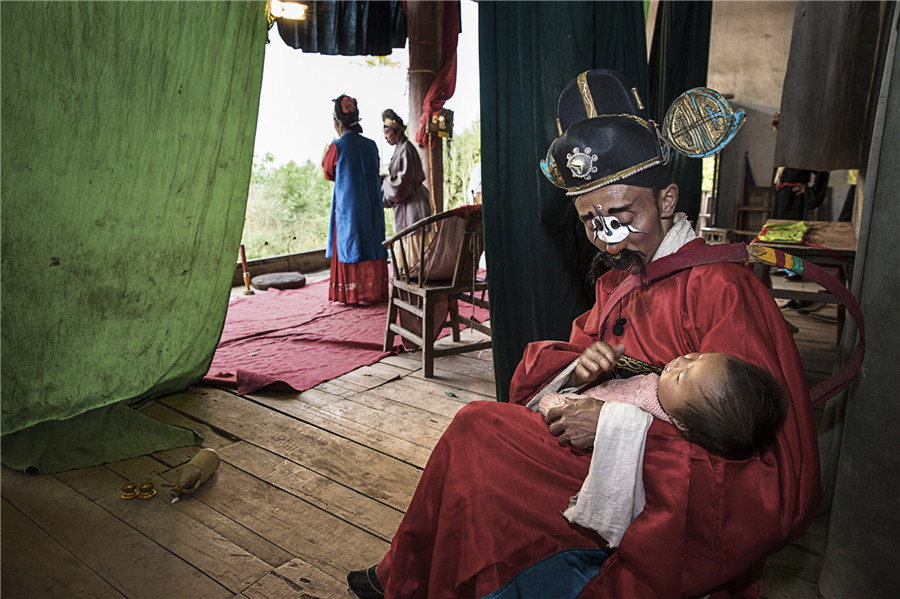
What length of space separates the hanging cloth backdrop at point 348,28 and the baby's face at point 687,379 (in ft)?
16.4

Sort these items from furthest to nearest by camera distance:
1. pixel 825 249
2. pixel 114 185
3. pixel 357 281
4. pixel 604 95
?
pixel 357 281
pixel 825 249
pixel 114 185
pixel 604 95

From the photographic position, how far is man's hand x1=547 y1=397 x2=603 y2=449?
1.15 meters

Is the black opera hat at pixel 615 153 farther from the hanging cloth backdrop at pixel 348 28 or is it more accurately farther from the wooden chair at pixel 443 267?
the hanging cloth backdrop at pixel 348 28

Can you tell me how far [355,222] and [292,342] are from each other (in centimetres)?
137

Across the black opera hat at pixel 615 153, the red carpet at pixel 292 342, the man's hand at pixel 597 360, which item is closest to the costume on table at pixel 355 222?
the red carpet at pixel 292 342

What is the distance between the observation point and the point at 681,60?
3367mm

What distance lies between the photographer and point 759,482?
1.05 meters

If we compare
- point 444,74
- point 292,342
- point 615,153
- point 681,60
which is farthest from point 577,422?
point 444,74

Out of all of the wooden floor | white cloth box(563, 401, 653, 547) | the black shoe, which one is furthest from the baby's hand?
the wooden floor

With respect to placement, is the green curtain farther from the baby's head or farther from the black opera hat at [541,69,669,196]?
the baby's head

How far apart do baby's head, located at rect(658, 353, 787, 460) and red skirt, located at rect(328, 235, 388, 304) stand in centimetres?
419

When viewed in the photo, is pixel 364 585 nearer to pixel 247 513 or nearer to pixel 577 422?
pixel 247 513

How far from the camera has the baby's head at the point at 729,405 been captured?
3.26 feet

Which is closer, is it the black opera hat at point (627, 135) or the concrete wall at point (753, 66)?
A: the black opera hat at point (627, 135)
